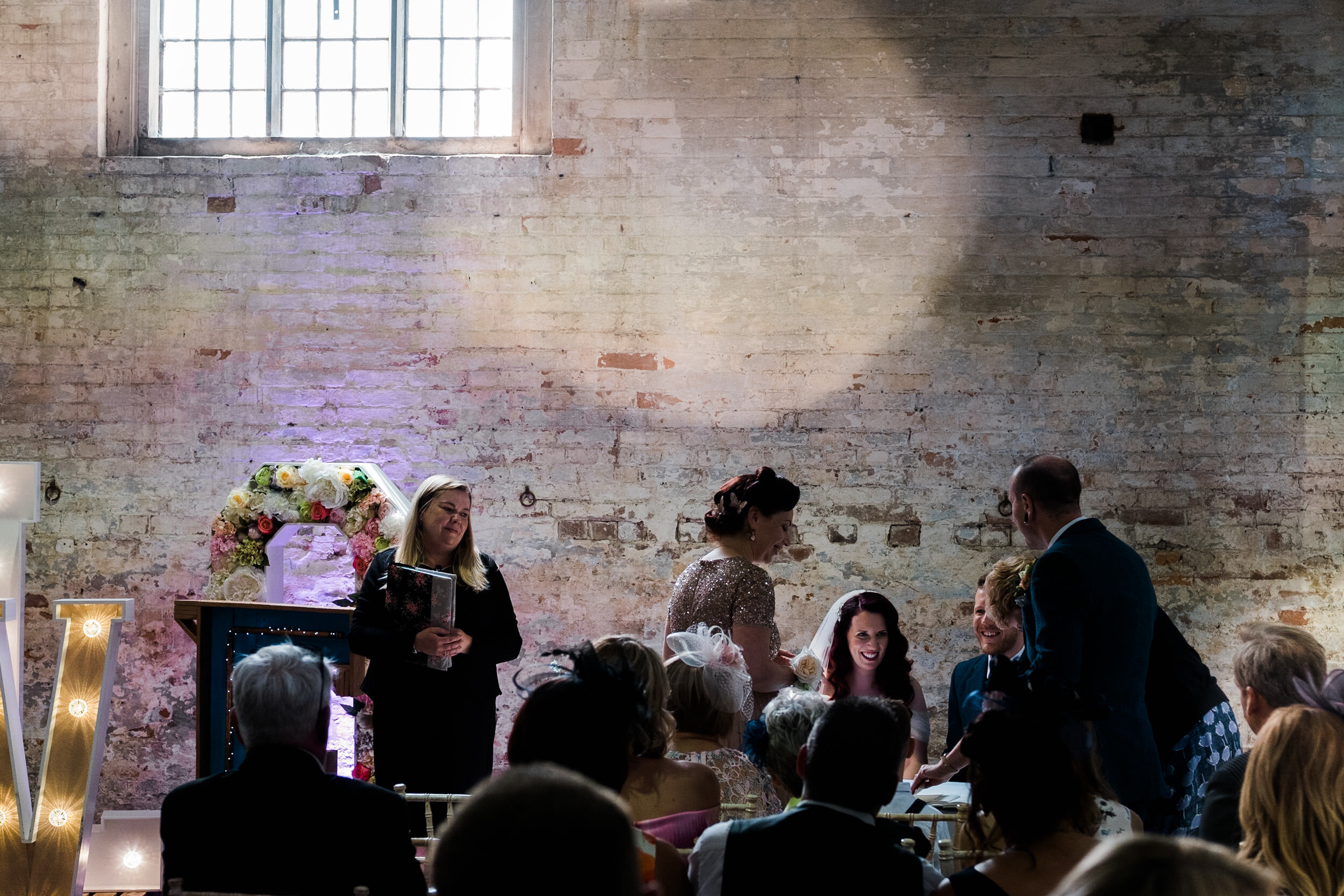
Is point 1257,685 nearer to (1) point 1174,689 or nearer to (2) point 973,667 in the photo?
(1) point 1174,689

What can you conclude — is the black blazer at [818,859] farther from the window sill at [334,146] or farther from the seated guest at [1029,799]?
the window sill at [334,146]

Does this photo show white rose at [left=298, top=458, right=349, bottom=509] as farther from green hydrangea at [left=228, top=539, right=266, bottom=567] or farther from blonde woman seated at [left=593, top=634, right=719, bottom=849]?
blonde woman seated at [left=593, top=634, right=719, bottom=849]

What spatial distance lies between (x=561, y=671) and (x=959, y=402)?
353 cm

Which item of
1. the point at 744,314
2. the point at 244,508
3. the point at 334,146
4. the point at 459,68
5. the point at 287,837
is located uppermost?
the point at 459,68

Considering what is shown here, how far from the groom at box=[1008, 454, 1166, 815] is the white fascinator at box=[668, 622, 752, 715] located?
852 mm

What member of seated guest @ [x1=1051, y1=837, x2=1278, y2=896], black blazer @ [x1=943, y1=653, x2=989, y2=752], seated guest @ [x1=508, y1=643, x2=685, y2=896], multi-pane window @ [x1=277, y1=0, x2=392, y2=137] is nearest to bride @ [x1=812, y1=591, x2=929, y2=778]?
black blazer @ [x1=943, y1=653, x2=989, y2=752]

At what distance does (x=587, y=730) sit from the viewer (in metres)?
2.24

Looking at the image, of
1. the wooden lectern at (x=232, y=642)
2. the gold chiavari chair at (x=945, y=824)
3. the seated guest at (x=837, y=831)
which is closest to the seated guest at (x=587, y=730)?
the seated guest at (x=837, y=831)

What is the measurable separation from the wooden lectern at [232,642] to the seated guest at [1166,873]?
3965 mm

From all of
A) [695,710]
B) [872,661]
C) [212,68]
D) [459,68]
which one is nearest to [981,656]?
[872,661]

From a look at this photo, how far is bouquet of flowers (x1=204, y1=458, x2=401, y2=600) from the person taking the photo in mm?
5195

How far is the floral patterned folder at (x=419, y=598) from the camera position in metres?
4.19

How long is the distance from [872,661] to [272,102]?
13.8 ft

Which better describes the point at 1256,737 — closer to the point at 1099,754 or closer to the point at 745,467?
the point at 1099,754
